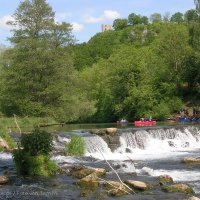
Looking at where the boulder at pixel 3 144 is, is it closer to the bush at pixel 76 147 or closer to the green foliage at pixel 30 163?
the bush at pixel 76 147

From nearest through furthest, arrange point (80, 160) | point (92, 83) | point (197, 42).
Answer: point (80, 160)
point (197, 42)
point (92, 83)

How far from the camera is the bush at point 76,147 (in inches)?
968

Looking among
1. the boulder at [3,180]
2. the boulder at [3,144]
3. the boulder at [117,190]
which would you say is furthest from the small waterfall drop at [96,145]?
the boulder at [117,190]

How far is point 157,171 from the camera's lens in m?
20.2

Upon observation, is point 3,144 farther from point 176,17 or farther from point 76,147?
point 176,17

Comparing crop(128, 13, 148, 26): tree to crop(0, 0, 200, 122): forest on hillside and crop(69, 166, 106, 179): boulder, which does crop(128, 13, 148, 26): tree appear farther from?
crop(69, 166, 106, 179): boulder

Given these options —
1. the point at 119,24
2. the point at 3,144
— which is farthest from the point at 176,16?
the point at 3,144

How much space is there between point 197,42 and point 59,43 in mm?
20346

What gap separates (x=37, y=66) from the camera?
144 ft

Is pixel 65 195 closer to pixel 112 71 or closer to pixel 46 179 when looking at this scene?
pixel 46 179

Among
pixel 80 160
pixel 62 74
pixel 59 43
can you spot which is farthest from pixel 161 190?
pixel 59 43

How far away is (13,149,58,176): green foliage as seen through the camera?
17812 millimetres

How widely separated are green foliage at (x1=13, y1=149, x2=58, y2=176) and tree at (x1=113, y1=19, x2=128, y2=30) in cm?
11888

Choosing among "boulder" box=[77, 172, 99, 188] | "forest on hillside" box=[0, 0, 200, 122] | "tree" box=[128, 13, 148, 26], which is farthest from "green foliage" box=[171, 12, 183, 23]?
"boulder" box=[77, 172, 99, 188]
